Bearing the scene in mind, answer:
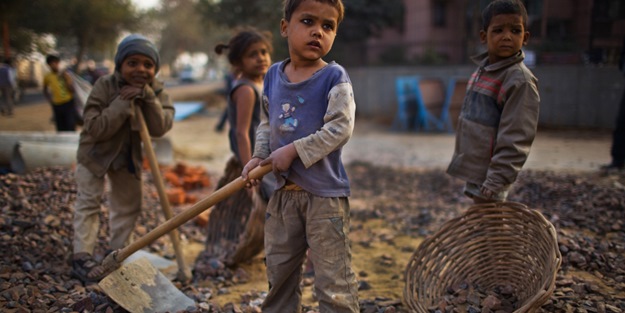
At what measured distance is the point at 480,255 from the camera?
3127mm

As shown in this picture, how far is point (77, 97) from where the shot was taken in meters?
7.89

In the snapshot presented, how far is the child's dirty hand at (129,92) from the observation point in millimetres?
3201

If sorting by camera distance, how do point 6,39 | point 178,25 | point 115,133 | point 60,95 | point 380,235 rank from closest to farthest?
1. point 115,133
2. point 380,235
3. point 60,95
4. point 6,39
5. point 178,25

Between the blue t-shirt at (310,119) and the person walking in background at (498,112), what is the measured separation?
1.04 meters

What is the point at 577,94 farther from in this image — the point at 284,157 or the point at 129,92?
the point at 284,157

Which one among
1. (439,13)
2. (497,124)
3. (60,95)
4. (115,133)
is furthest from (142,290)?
(439,13)

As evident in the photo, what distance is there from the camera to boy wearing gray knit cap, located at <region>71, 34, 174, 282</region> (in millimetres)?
3186

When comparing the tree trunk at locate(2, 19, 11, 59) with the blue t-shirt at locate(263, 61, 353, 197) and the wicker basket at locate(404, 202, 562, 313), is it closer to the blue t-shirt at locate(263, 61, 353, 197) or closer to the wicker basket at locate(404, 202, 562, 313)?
Result: the blue t-shirt at locate(263, 61, 353, 197)

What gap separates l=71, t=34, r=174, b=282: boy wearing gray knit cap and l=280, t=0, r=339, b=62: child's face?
4.79 feet

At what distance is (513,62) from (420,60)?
12190 millimetres

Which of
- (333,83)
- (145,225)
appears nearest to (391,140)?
(145,225)

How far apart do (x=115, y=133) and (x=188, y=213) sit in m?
1.26

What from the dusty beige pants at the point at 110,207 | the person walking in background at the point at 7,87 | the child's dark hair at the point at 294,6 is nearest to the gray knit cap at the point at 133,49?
the dusty beige pants at the point at 110,207

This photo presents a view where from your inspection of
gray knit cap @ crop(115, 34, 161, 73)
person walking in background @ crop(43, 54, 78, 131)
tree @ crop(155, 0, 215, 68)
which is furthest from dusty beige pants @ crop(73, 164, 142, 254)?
tree @ crop(155, 0, 215, 68)
